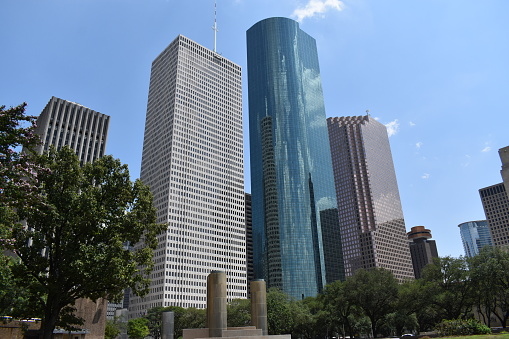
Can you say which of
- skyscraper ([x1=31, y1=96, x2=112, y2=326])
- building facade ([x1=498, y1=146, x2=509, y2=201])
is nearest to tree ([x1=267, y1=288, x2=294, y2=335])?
building facade ([x1=498, y1=146, x2=509, y2=201])

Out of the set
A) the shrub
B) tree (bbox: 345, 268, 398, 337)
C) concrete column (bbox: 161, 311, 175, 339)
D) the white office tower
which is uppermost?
the white office tower

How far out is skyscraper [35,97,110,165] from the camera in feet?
454

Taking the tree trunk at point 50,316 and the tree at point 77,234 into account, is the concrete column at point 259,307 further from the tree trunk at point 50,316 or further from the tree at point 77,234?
the tree trunk at point 50,316

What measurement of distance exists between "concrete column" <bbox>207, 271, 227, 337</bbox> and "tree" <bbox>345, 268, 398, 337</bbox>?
136 ft

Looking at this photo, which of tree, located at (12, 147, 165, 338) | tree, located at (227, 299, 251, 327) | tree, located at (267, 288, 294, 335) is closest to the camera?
tree, located at (12, 147, 165, 338)

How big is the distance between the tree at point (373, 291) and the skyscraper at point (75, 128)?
10579cm

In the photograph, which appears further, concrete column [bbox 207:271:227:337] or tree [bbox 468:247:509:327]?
tree [bbox 468:247:509:327]

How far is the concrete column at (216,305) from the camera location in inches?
1368

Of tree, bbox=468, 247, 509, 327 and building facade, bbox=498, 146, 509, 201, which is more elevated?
building facade, bbox=498, 146, 509, 201

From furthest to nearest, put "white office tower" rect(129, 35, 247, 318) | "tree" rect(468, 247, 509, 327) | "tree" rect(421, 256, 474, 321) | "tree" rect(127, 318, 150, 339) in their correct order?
"white office tower" rect(129, 35, 247, 318) < "tree" rect(127, 318, 150, 339) < "tree" rect(421, 256, 474, 321) < "tree" rect(468, 247, 509, 327)

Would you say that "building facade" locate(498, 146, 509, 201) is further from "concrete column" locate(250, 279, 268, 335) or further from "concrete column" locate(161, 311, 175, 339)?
"concrete column" locate(161, 311, 175, 339)

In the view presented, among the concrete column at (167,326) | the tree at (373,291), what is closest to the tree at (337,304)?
the tree at (373,291)

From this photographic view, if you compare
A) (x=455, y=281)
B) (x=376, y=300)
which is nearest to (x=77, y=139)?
(x=376, y=300)

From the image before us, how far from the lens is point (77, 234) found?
92.2 feet
